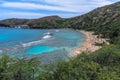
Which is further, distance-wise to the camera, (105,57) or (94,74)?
(105,57)

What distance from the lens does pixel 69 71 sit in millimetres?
37938

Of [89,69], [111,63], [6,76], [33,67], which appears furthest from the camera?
[111,63]

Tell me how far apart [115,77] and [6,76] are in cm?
1204

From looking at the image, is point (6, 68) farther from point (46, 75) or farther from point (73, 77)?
point (73, 77)

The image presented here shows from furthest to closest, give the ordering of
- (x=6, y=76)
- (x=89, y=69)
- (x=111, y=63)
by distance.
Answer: (x=111, y=63) < (x=89, y=69) < (x=6, y=76)

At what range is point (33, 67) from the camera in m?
37.3

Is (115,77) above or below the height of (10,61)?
below

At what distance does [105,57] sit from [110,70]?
248 inches

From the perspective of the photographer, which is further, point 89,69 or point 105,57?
point 105,57

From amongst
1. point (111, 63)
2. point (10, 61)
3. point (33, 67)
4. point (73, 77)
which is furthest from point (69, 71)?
point (111, 63)

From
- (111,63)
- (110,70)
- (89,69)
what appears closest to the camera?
(89,69)

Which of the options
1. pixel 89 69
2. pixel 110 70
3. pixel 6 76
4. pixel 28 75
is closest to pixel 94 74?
pixel 89 69

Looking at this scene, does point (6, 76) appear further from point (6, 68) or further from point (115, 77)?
point (115, 77)

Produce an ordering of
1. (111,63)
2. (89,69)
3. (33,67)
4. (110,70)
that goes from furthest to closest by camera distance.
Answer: (111,63)
(110,70)
(89,69)
(33,67)
